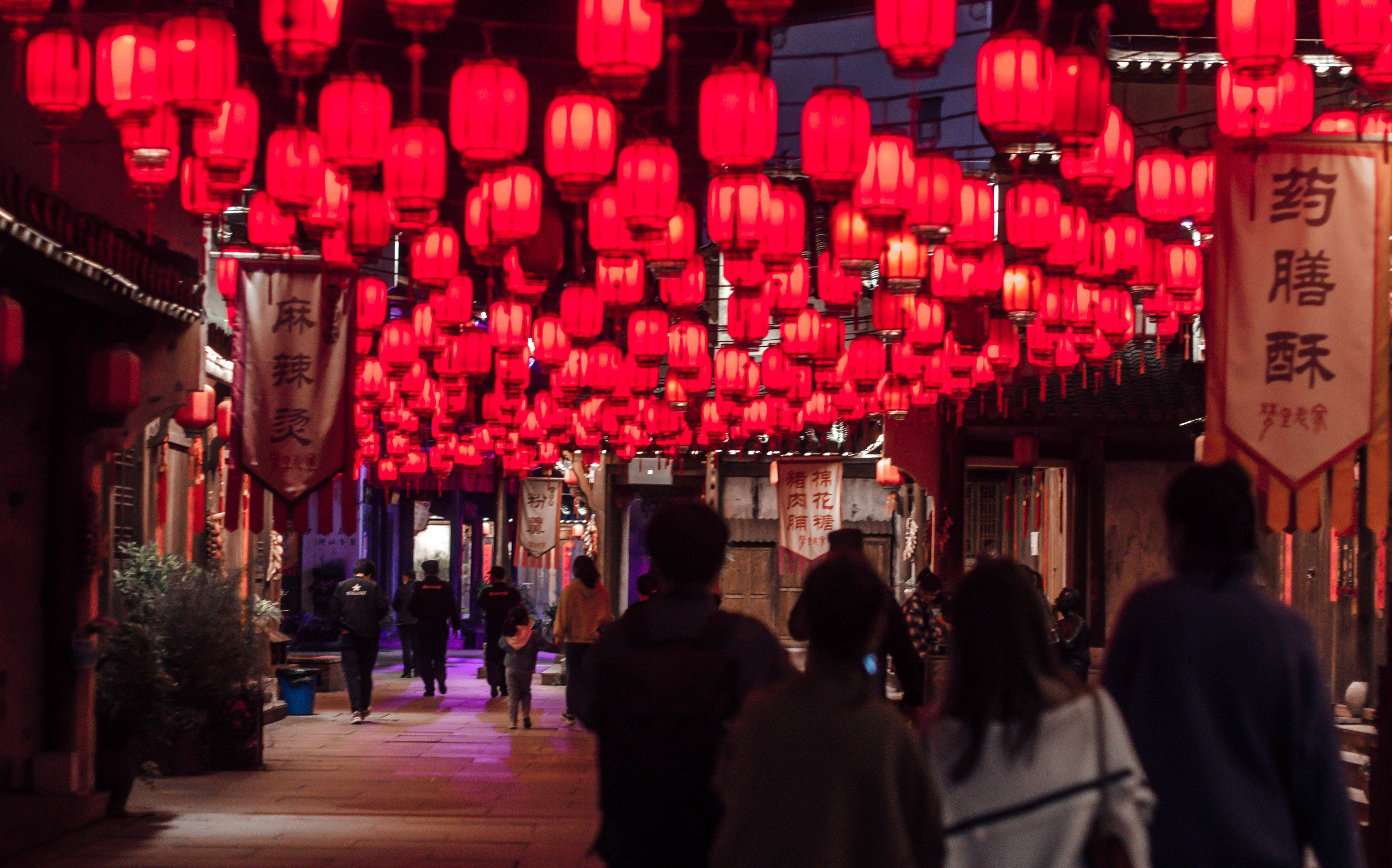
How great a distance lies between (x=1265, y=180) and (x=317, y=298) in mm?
6568

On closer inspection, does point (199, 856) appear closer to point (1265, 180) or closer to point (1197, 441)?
point (1265, 180)

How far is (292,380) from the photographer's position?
10.7 meters

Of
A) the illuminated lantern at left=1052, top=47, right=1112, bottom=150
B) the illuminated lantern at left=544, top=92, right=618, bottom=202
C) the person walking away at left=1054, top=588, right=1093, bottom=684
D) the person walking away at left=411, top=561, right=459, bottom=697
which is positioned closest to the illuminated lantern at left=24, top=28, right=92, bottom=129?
the illuminated lantern at left=544, top=92, right=618, bottom=202

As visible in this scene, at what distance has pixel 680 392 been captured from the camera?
66.1 ft

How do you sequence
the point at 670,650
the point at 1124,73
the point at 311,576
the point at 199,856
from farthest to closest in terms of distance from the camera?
1. the point at 311,576
2. the point at 1124,73
3. the point at 199,856
4. the point at 670,650

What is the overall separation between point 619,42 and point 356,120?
2253 millimetres

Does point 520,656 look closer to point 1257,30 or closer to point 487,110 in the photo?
point 487,110

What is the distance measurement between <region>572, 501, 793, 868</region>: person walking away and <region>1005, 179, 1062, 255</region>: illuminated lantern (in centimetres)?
762

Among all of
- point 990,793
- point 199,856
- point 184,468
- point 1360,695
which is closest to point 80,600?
point 199,856

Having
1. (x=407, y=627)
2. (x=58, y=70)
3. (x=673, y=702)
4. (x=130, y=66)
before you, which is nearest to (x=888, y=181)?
(x=130, y=66)

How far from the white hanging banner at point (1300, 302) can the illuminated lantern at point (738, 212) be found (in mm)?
4678

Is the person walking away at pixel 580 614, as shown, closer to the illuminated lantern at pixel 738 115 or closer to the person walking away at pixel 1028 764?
the illuminated lantern at pixel 738 115

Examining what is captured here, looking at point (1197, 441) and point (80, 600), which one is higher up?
point (1197, 441)

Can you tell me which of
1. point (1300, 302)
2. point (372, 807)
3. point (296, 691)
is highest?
point (1300, 302)
